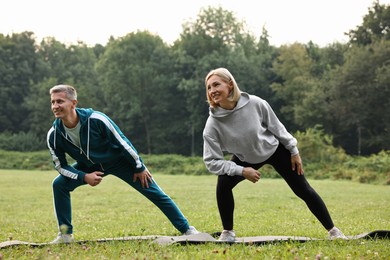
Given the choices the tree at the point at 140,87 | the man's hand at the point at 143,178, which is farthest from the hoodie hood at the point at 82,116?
the tree at the point at 140,87

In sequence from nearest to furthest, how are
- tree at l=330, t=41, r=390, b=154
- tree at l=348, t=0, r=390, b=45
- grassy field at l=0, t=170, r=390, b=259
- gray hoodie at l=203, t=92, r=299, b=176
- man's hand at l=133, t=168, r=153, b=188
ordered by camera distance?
1. grassy field at l=0, t=170, r=390, b=259
2. gray hoodie at l=203, t=92, r=299, b=176
3. man's hand at l=133, t=168, r=153, b=188
4. tree at l=330, t=41, r=390, b=154
5. tree at l=348, t=0, r=390, b=45

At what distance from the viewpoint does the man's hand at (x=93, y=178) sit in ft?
23.0

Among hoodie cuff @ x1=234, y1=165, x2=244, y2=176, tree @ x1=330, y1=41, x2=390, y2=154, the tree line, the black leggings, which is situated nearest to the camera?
hoodie cuff @ x1=234, y1=165, x2=244, y2=176

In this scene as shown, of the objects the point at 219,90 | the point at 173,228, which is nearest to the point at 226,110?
the point at 219,90

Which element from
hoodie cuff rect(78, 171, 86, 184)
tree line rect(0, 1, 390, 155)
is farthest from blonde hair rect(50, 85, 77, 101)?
tree line rect(0, 1, 390, 155)

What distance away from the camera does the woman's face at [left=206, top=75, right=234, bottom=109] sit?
6.78 meters

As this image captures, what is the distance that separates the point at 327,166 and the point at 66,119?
30995mm

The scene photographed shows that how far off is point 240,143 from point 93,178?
207 cm

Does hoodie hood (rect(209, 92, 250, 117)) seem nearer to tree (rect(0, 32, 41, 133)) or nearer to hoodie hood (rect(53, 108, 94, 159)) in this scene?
hoodie hood (rect(53, 108, 94, 159))

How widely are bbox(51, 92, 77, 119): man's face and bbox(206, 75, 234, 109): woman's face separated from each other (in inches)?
77.0

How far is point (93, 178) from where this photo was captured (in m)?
7.04

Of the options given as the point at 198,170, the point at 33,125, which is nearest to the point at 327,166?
the point at 198,170

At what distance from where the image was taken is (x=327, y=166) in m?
36.0

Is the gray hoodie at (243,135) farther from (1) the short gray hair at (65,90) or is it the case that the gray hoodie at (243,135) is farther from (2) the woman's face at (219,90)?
(1) the short gray hair at (65,90)
